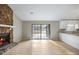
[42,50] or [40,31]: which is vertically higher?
[40,31]

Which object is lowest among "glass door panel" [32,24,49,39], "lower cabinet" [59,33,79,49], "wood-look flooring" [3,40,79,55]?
"wood-look flooring" [3,40,79,55]

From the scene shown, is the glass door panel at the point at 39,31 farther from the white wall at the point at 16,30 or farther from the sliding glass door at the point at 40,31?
the white wall at the point at 16,30

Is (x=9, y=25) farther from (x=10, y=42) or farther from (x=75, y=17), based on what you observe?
(x=75, y=17)

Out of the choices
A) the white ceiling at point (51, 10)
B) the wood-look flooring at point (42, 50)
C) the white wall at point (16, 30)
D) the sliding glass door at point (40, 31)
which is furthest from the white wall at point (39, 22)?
the wood-look flooring at point (42, 50)

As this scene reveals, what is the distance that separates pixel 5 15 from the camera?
20.9 feet

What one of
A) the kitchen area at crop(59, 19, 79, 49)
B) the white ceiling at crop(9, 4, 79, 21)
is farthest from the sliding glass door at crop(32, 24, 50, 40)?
the white ceiling at crop(9, 4, 79, 21)

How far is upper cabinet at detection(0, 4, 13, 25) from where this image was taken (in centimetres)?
601

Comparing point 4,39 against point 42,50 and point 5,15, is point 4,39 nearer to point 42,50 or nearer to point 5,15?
point 5,15

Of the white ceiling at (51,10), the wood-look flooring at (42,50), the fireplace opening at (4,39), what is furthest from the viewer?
the white ceiling at (51,10)

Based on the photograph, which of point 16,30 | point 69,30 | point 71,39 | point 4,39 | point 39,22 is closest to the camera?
point 4,39

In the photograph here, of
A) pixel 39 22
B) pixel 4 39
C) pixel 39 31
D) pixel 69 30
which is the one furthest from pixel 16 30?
pixel 69 30

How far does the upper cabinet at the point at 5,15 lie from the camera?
237 inches

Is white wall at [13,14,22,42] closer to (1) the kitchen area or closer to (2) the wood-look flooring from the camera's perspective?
(2) the wood-look flooring
